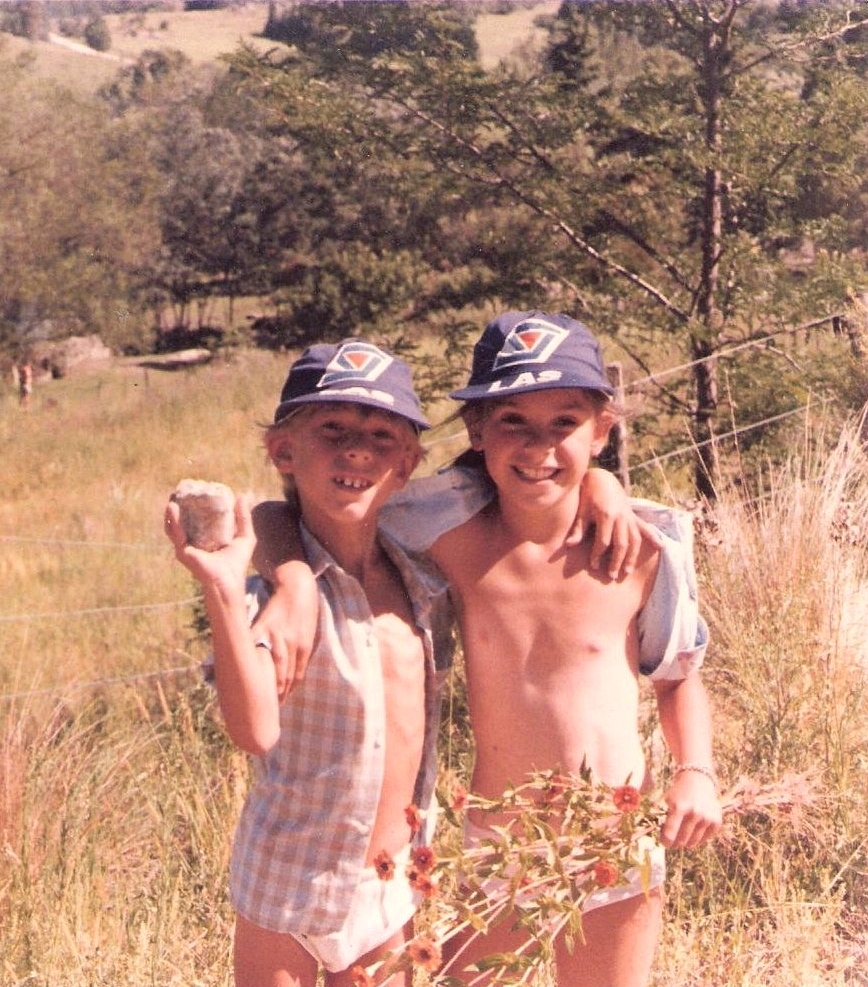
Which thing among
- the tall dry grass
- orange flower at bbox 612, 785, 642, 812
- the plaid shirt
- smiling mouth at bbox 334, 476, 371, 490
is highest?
smiling mouth at bbox 334, 476, 371, 490

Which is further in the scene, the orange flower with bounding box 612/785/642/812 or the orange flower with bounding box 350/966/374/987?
the orange flower with bounding box 612/785/642/812

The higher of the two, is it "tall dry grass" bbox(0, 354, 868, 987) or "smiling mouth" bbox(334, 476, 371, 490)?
"smiling mouth" bbox(334, 476, 371, 490)

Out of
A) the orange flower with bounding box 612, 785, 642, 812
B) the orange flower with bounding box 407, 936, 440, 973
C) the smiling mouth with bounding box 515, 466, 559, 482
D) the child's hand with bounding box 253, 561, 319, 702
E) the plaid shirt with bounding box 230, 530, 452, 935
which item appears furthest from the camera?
the smiling mouth with bounding box 515, 466, 559, 482

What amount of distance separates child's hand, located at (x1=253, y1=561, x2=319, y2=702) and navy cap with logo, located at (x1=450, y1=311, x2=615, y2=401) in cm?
39

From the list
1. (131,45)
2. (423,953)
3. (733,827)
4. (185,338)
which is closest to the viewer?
(423,953)

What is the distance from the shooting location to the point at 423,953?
1344 millimetres

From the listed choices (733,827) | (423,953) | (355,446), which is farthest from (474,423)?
(733,827)

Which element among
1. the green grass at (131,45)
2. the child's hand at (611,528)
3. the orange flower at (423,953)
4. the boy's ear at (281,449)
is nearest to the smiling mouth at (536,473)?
the child's hand at (611,528)

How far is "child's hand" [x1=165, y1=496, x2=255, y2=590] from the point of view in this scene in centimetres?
151

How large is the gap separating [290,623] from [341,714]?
175 mm

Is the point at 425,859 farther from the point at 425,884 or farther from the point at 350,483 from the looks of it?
the point at 350,483

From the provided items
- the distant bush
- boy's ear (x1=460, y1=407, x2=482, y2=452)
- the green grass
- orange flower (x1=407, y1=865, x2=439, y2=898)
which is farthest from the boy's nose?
the distant bush

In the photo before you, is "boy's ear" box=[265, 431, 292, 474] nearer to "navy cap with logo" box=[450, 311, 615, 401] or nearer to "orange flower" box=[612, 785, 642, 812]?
"navy cap with logo" box=[450, 311, 615, 401]

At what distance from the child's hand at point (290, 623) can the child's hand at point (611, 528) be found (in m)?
0.47
